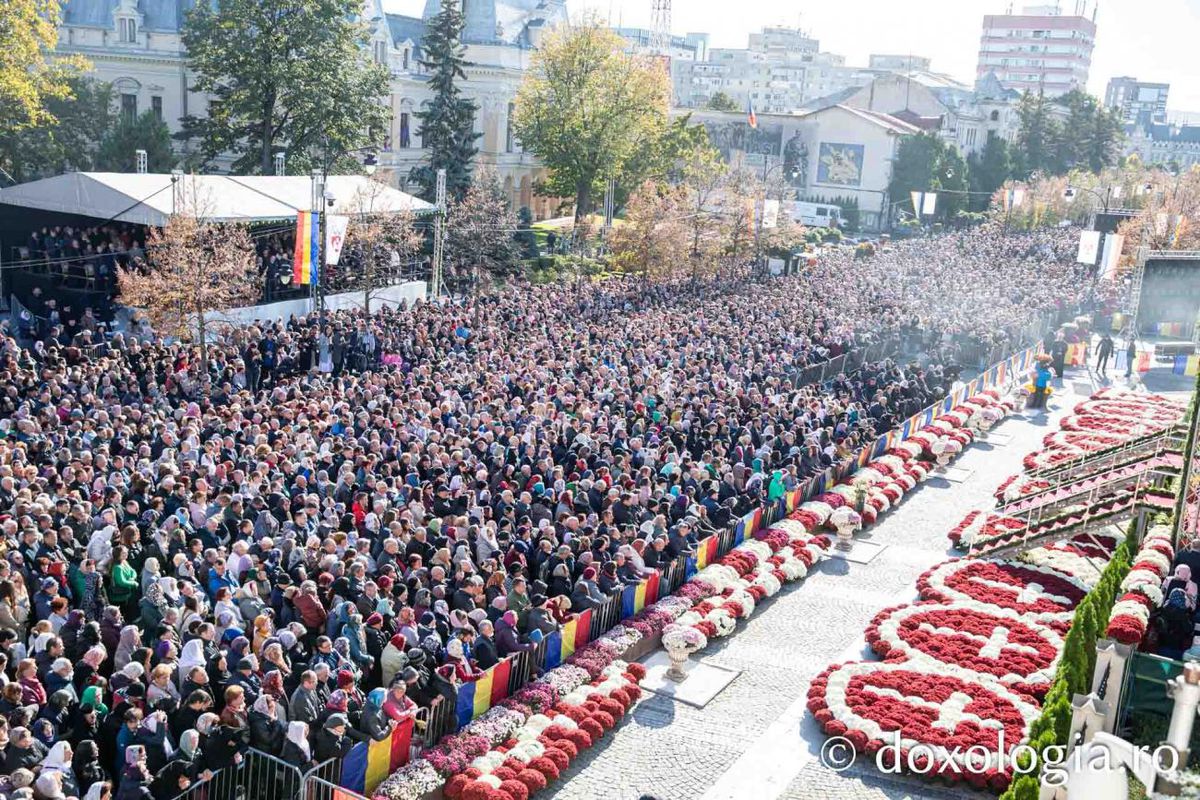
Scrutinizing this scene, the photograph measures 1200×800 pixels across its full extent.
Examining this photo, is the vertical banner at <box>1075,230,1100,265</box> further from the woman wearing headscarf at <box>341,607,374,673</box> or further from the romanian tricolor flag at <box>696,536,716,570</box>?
the woman wearing headscarf at <box>341,607,374,673</box>

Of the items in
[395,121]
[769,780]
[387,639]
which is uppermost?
[395,121]

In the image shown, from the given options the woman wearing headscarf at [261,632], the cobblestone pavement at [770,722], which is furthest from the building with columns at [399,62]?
the woman wearing headscarf at [261,632]

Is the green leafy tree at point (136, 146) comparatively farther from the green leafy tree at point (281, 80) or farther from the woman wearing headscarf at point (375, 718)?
the woman wearing headscarf at point (375, 718)

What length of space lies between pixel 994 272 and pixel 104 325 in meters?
34.1

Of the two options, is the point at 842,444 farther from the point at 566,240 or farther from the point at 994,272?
the point at 566,240

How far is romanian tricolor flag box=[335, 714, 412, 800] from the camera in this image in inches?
444

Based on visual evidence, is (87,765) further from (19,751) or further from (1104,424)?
(1104,424)

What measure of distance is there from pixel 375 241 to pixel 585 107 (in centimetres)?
2323

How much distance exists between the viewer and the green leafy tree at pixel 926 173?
260ft

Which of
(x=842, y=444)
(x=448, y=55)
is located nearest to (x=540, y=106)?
(x=448, y=55)

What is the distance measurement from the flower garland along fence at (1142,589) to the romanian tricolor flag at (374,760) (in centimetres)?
852

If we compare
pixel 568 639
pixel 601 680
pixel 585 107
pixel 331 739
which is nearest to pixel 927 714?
pixel 601 680

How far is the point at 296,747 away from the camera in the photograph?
10.7m

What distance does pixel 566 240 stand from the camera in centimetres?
5431
